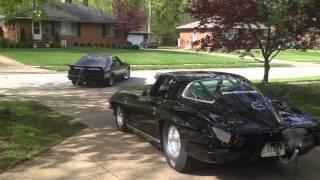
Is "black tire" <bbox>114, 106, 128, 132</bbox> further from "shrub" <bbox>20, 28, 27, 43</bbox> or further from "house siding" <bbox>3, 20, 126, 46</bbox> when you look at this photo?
"house siding" <bbox>3, 20, 126, 46</bbox>

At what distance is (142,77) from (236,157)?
17.7 meters

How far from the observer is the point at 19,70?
2523 cm

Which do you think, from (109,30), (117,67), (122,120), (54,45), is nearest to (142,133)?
(122,120)

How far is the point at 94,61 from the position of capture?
19.9 metres

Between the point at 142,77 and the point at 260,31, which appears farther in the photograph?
the point at 142,77

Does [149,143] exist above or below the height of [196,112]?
below

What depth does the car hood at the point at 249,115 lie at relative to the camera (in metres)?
5.98

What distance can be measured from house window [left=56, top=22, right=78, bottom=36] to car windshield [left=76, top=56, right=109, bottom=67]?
27.7 metres

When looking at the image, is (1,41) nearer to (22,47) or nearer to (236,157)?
(22,47)

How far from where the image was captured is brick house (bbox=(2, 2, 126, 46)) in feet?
147

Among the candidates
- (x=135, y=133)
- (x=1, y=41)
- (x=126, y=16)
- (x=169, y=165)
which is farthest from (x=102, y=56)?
(x=126, y=16)

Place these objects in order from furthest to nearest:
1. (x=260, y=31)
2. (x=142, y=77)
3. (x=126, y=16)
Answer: (x=126, y=16)
(x=142, y=77)
(x=260, y=31)

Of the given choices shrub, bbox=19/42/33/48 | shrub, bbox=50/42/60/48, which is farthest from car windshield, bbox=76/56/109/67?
shrub, bbox=50/42/60/48

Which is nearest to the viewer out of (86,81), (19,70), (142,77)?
(86,81)
